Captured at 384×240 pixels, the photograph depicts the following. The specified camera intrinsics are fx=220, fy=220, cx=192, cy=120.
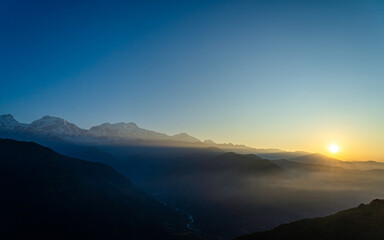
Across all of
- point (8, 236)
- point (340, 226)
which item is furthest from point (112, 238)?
point (340, 226)

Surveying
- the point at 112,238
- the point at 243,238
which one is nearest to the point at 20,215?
the point at 112,238

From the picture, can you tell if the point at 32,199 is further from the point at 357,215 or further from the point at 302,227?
the point at 357,215

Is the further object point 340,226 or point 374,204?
point 374,204

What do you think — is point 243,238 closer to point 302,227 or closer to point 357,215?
point 302,227

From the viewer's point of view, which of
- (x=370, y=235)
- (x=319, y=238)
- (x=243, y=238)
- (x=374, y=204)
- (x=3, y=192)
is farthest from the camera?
(x=3, y=192)

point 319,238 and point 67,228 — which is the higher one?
point 319,238

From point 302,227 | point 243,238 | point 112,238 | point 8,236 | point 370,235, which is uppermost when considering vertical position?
point 370,235

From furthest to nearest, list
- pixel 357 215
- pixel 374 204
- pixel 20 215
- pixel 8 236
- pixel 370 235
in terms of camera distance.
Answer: pixel 20 215
pixel 8 236
pixel 374 204
pixel 357 215
pixel 370 235
